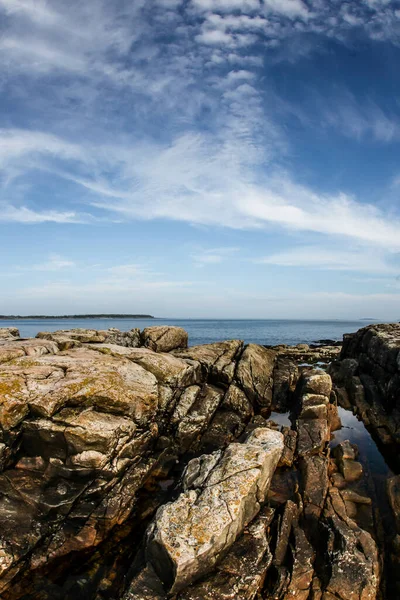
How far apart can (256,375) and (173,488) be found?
49.7 ft

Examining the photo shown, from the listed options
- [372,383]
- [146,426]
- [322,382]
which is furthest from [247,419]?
[372,383]

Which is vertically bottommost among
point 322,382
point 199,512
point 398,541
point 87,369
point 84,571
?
point 84,571

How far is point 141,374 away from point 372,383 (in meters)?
23.2

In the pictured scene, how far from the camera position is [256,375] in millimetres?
30812

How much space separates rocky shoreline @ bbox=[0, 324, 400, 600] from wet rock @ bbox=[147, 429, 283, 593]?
0.16 feet

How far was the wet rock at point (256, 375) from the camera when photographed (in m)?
29.4

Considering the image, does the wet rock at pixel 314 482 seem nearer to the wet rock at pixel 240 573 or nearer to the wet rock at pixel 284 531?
the wet rock at pixel 284 531

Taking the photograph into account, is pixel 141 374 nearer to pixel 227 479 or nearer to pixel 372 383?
pixel 227 479

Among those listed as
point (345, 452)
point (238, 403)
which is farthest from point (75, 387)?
point (345, 452)

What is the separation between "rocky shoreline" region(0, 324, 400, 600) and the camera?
12.2 meters

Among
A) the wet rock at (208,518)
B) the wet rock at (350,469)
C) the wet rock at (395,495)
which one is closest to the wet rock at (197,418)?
the wet rock at (208,518)

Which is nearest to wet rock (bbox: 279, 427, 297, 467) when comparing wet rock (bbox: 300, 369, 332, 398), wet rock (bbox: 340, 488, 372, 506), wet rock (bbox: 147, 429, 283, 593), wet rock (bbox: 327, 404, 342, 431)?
wet rock (bbox: 340, 488, 372, 506)

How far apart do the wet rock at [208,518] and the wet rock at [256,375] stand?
12941 mm

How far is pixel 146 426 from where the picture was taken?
2083 centimetres
